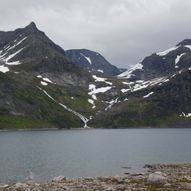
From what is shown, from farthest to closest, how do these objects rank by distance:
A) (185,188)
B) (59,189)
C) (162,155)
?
1. (162,155)
2. (59,189)
3. (185,188)

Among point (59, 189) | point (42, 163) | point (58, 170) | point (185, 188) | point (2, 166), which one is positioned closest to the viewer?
point (185, 188)

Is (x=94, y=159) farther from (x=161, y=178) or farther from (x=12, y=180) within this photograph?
(x=161, y=178)

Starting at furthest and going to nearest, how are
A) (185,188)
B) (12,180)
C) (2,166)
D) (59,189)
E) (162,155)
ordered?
(162,155) → (2,166) → (12,180) → (59,189) → (185,188)

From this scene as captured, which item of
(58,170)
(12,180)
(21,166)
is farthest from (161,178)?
(21,166)

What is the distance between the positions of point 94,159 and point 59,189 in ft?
225

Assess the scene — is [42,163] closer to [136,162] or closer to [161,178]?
[136,162]

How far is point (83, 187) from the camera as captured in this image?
57531 millimetres

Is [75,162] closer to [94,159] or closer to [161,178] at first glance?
[94,159]

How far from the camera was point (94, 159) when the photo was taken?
124 meters

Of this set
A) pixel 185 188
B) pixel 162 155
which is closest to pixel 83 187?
pixel 185 188

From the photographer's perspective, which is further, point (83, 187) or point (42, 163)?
point (42, 163)

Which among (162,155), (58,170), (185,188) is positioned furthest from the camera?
(162,155)

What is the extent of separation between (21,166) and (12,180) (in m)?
24.8

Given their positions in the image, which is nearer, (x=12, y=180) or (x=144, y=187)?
(x=144, y=187)
